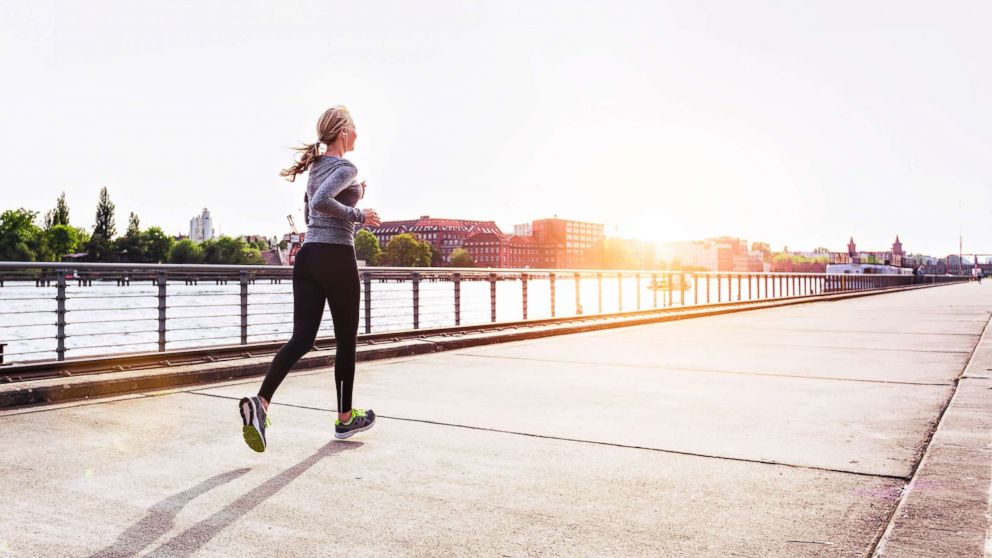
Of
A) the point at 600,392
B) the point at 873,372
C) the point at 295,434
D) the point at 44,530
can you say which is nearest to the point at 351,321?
the point at 295,434

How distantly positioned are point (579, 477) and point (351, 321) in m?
1.59

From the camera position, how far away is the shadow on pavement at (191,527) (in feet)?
9.38

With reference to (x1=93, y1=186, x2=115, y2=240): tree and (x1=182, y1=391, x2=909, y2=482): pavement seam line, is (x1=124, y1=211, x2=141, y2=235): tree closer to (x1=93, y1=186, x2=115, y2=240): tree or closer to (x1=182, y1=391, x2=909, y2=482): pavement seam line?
(x1=93, y1=186, x2=115, y2=240): tree

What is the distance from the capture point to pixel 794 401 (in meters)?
6.27

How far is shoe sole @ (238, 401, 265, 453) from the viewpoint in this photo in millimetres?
4172

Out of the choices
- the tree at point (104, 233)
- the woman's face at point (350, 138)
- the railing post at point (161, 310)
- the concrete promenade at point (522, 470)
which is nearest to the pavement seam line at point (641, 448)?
the concrete promenade at point (522, 470)

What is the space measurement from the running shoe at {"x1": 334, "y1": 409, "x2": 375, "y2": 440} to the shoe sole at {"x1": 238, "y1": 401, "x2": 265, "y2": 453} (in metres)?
0.59

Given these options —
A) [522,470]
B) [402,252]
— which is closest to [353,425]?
[522,470]

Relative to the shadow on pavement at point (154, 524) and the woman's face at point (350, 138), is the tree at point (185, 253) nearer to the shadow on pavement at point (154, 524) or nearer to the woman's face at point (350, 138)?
the woman's face at point (350, 138)

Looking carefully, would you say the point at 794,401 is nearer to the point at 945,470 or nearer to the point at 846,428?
the point at 846,428

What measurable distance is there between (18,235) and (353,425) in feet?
407

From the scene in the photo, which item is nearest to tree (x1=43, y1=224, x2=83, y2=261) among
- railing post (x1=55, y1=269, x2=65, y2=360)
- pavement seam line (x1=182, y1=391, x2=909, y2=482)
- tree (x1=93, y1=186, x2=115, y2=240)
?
tree (x1=93, y1=186, x2=115, y2=240)

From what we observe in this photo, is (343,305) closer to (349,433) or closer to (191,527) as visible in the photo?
(349,433)

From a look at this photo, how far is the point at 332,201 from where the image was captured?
173 inches
